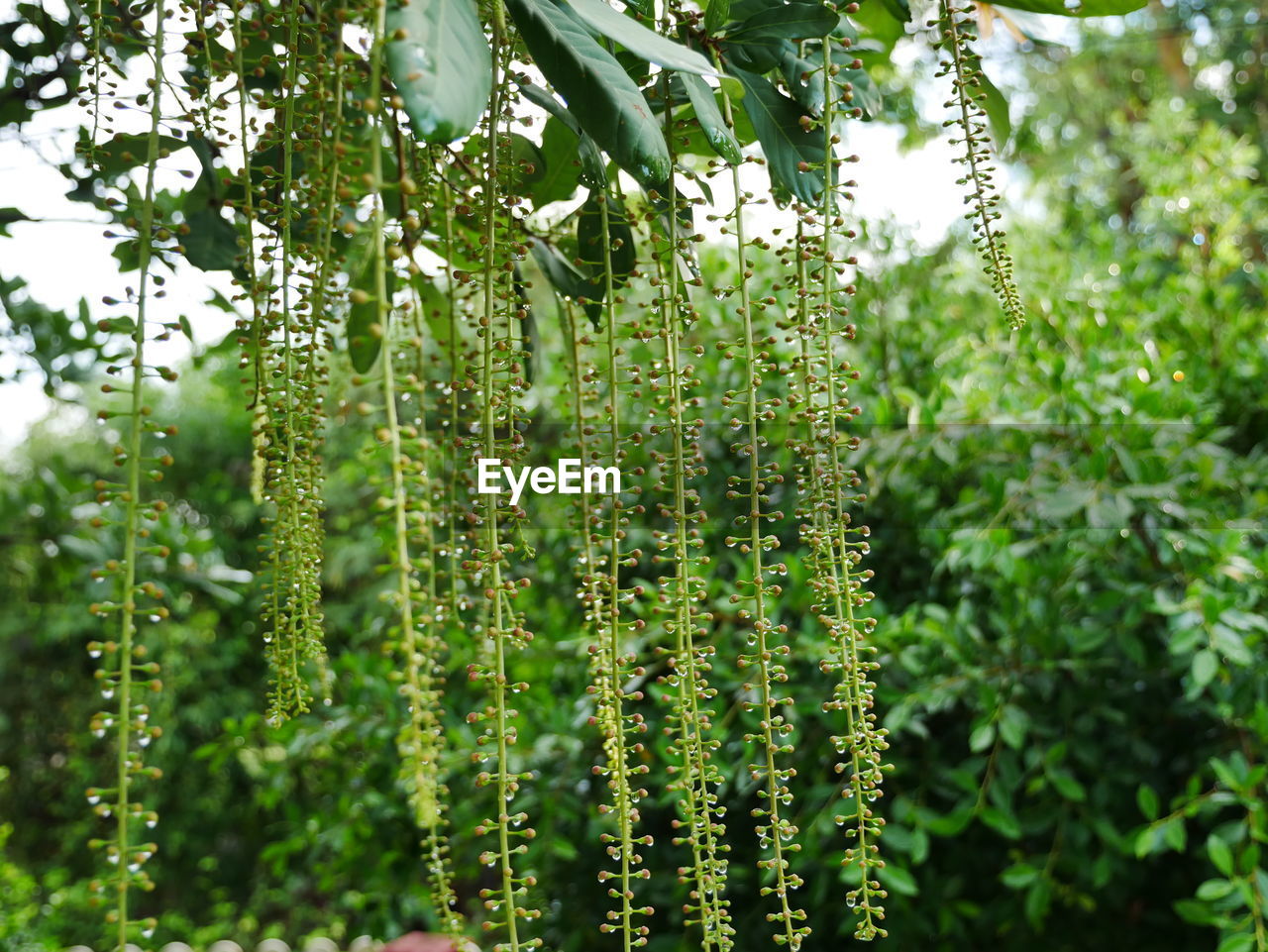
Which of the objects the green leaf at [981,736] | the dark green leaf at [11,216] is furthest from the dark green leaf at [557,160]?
the green leaf at [981,736]

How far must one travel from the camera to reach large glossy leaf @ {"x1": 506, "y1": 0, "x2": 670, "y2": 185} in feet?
1.52

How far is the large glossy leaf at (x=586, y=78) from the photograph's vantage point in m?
0.46

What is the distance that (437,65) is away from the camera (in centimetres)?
36

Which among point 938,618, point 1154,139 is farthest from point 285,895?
point 1154,139

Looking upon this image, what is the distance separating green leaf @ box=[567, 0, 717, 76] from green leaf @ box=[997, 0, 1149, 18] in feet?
1.18

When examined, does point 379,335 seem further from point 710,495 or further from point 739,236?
point 710,495

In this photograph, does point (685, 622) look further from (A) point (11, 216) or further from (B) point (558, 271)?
(A) point (11, 216)

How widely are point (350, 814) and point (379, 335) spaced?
157cm

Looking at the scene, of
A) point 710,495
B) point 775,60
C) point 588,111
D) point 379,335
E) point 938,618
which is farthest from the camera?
point 710,495

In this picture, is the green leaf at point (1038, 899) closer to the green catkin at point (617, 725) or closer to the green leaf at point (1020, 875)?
the green leaf at point (1020, 875)

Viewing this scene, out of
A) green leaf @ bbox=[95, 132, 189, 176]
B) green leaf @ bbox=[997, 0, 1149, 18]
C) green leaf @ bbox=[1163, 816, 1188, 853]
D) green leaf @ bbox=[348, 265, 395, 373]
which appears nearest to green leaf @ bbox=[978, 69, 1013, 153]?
green leaf @ bbox=[997, 0, 1149, 18]

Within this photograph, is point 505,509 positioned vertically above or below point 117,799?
above

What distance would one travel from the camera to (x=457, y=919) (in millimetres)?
525

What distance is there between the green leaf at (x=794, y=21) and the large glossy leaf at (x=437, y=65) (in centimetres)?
24
